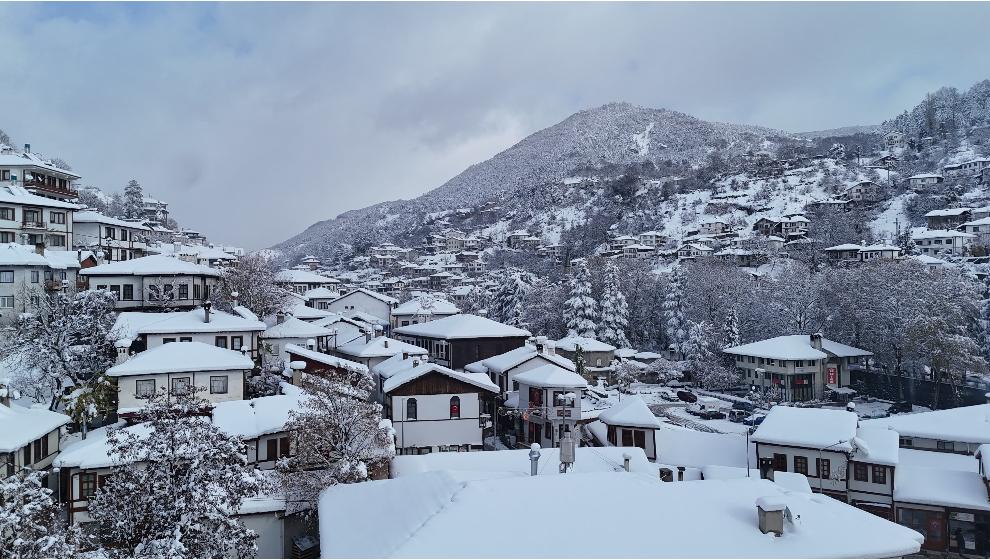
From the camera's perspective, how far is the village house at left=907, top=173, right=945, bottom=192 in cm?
10790

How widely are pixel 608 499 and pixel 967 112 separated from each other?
169 meters

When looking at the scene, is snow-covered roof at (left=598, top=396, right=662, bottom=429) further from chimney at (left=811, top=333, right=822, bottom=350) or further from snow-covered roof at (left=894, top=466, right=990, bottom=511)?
chimney at (left=811, top=333, right=822, bottom=350)

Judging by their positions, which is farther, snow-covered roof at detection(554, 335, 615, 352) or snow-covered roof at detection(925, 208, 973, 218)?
snow-covered roof at detection(925, 208, 973, 218)

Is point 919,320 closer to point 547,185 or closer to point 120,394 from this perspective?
point 120,394

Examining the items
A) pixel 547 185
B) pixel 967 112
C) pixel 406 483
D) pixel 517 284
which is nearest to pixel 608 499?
pixel 406 483

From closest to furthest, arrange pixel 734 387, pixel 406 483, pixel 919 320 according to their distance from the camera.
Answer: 1. pixel 406 483
2. pixel 919 320
3. pixel 734 387

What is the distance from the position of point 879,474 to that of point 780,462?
153 inches

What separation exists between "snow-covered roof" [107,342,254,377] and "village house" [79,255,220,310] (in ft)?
37.1

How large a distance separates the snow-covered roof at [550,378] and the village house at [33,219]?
1358 inches

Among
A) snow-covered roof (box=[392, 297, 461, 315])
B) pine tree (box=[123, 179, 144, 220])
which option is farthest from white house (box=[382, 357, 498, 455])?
pine tree (box=[123, 179, 144, 220])

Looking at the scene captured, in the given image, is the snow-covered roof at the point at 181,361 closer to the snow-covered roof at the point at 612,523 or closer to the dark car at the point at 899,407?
the snow-covered roof at the point at 612,523

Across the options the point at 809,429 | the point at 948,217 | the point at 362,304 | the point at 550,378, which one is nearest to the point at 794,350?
the point at 809,429

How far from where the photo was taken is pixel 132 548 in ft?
40.4

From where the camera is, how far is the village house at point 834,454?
85.8 ft
